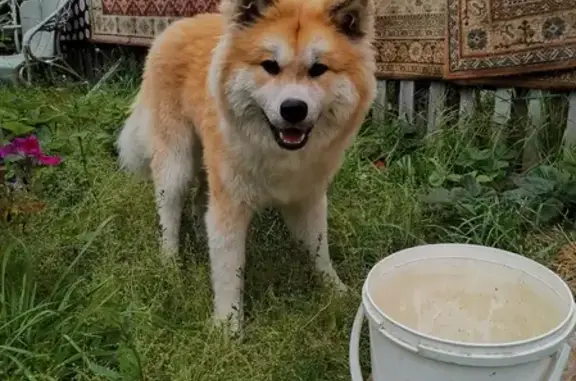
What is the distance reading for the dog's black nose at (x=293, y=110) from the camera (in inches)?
84.0

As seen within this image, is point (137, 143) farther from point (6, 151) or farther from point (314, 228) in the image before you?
point (314, 228)

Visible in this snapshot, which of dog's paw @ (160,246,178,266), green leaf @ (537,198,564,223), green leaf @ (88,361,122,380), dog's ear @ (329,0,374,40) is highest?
dog's ear @ (329,0,374,40)

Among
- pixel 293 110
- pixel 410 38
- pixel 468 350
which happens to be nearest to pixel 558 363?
pixel 468 350

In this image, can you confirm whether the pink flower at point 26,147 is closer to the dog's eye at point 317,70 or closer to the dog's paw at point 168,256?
the dog's paw at point 168,256

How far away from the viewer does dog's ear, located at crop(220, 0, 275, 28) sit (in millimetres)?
2266

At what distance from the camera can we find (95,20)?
643 centimetres

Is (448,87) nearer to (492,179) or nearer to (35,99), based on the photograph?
(492,179)

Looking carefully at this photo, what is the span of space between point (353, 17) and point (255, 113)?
0.47 m

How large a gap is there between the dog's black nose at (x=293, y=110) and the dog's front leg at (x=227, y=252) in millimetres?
474

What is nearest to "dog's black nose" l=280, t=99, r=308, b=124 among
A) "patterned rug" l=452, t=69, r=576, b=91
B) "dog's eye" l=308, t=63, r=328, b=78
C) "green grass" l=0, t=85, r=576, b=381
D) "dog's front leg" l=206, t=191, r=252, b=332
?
"dog's eye" l=308, t=63, r=328, b=78

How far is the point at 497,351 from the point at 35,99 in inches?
Answer: 179

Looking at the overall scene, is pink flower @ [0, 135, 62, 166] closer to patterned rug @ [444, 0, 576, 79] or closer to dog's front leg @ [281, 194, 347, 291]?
dog's front leg @ [281, 194, 347, 291]

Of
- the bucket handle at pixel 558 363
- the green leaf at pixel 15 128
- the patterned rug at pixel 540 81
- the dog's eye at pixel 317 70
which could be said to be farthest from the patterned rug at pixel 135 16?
the bucket handle at pixel 558 363

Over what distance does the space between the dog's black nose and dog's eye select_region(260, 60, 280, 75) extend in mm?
138
